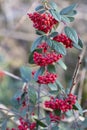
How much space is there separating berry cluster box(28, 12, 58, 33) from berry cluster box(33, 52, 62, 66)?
98 millimetres

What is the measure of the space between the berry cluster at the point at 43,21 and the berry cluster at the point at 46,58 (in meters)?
0.10

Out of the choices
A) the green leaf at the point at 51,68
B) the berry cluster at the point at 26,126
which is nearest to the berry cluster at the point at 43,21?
the green leaf at the point at 51,68

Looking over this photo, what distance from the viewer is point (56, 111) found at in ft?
5.45

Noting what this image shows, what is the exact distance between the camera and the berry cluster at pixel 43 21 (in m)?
1.53

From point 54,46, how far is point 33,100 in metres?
0.28

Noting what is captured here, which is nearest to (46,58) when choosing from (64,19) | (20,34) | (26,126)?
(64,19)

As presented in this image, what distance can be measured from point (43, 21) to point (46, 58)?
0.15 meters

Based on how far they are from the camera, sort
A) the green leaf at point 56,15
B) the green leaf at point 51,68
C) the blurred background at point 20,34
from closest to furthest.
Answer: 1. the green leaf at point 56,15
2. the green leaf at point 51,68
3. the blurred background at point 20,34

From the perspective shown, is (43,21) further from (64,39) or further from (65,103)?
(65,103)

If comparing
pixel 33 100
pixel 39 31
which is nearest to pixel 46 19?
pixel 39 31

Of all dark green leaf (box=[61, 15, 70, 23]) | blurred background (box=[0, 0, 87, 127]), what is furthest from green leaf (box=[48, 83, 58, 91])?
blurred background (box=[0, 0, 87, 127])

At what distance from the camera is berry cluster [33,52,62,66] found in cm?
156

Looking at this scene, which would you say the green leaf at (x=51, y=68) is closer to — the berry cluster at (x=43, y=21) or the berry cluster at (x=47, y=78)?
the berry cluster at (x=47, y=78)

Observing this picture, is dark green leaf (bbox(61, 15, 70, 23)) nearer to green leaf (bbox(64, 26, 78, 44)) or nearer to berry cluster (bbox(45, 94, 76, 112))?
green leaf (bbox(64, 26, 78, 44))
